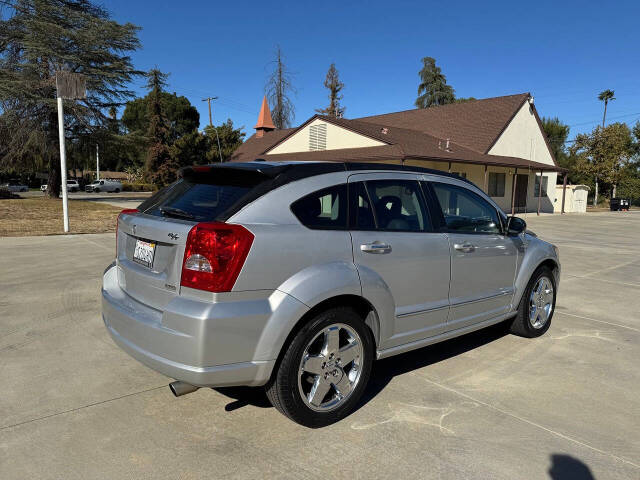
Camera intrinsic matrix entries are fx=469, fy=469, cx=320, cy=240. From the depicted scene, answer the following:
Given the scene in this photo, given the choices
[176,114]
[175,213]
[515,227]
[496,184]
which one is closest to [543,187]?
[496,184]

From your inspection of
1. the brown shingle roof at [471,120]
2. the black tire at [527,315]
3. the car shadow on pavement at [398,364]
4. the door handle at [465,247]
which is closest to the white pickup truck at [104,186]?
the brown shingle roof at [471,120]

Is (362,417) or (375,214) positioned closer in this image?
(362,417)

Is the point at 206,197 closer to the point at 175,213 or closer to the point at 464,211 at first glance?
the point at 175,213

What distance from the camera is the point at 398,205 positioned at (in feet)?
11.6

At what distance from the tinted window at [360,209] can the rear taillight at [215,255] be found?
2.74 ft

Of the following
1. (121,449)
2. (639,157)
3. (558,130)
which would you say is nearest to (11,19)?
(121,449)

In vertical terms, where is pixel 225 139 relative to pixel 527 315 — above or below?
above

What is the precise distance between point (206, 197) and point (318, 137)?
2507cm

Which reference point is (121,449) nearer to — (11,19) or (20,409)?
(20,409)

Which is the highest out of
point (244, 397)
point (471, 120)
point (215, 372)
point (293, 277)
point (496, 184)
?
point (471, 120)

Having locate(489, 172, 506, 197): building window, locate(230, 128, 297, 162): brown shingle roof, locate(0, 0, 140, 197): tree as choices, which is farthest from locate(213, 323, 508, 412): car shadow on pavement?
locate(230, 128, 297, 162): brown shingle roof

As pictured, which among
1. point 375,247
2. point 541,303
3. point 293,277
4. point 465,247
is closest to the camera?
point 293,277

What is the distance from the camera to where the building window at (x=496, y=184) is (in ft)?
94.7

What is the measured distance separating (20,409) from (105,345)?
1.22 m
